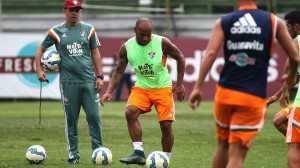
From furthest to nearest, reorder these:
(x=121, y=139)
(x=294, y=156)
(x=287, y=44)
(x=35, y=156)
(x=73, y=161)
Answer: (x=121, y=139), (x=73, y=161), (x=35, y=156), (x=294, y=156), (x=287, y=44)

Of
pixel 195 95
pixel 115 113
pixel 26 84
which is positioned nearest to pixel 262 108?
pixel 195 95

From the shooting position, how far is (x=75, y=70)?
14.0m

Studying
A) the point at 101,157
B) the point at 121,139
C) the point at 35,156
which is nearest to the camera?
the point at 101,157

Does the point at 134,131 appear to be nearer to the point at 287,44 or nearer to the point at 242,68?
the point at 242,68

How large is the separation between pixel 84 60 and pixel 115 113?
44.6 feet

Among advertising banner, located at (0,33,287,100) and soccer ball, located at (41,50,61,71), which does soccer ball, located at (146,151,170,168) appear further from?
advertising banner, located at (0,33,287,100)

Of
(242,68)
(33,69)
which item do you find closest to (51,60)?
(242,68)

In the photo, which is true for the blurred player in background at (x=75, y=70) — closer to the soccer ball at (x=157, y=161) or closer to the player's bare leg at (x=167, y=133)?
the player's bare leg at (x=167, y=133)

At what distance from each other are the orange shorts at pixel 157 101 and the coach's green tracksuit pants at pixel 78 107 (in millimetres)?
747

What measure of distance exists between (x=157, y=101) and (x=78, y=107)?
139cm

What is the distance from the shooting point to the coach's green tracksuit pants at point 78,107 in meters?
14.1

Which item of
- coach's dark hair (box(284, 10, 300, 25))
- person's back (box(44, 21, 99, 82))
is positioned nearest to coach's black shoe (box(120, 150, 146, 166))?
person's back (box(44, 21, 99, 82))

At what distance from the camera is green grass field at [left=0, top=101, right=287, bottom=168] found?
1446 cm

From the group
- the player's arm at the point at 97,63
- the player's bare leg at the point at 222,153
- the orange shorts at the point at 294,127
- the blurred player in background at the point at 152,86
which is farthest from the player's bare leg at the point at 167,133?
the player's bare leg at the point at 222,153
